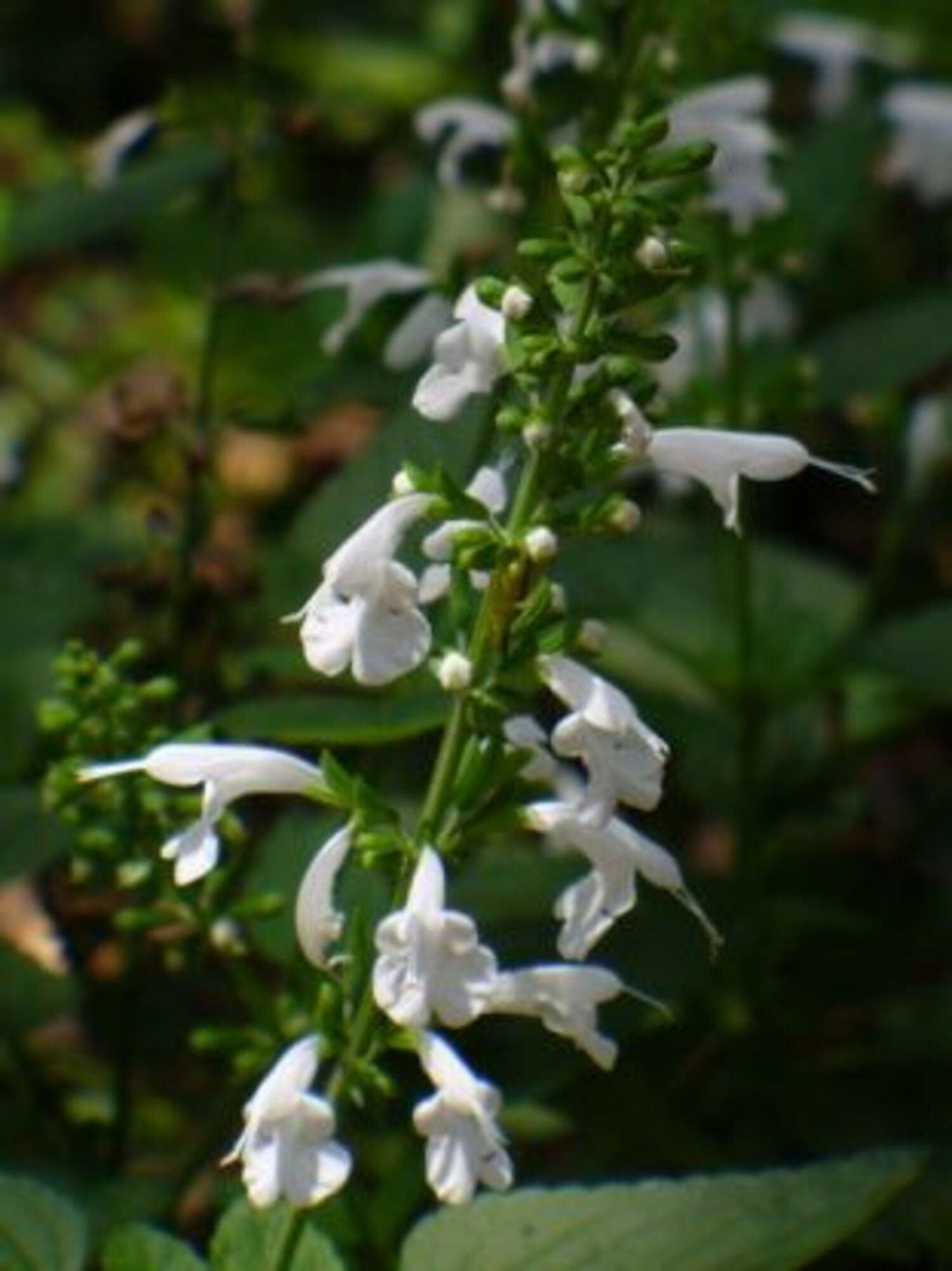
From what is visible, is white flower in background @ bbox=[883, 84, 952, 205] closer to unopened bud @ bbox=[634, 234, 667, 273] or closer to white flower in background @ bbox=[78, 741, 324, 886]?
unopened bud @ bbox=[634, 234, 667, 273]

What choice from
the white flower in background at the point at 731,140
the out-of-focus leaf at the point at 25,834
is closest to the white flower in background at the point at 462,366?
the out-of-focus leaf at the point at 25,834

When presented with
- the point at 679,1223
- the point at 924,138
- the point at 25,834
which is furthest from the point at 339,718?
the point at 924,138

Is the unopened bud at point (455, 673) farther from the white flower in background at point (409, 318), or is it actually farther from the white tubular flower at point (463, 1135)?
the white flower in background at point (409, 318)

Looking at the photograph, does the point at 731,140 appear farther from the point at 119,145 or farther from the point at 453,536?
the point at 453,536

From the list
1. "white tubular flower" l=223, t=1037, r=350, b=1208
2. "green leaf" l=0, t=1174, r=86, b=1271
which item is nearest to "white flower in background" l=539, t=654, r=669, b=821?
"white tubular flower" l=223, t=1037, r=350, b=1208

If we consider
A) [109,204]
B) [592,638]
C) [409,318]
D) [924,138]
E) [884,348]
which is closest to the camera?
[592,638]
